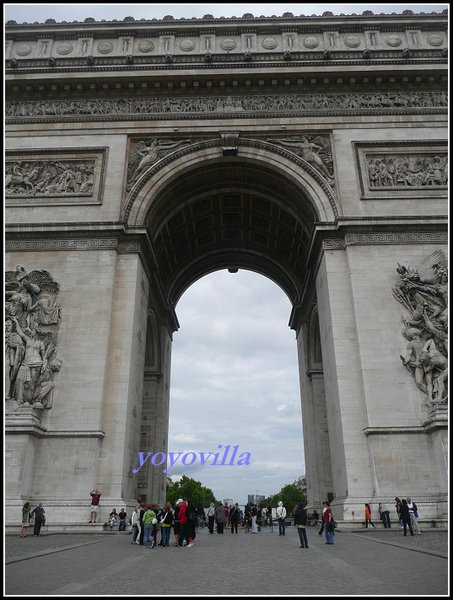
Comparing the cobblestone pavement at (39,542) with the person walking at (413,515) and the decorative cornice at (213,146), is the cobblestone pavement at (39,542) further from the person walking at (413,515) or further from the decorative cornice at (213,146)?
the decorative cornice at (213,146)

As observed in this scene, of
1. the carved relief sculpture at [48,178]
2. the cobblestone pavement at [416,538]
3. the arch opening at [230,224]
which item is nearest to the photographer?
the cobblestone pavement at [416,538]

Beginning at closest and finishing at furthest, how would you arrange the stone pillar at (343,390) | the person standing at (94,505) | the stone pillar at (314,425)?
the person standing at (94,505), the stone pillar at (343,390), the stone pillar at (314,425)

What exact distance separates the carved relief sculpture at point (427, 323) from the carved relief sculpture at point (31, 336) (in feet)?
42.7

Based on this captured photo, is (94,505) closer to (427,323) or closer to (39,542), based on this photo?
(39,542)

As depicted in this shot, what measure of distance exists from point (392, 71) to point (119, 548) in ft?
72.3

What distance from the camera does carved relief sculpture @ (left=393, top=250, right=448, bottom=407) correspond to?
16547 mm

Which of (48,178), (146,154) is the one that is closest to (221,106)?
(146,154)

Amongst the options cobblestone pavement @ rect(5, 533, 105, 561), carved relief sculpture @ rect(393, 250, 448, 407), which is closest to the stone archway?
carved relief sculpture @ rect(393, 250, 448, 407)

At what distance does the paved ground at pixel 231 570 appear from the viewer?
5.82 metres

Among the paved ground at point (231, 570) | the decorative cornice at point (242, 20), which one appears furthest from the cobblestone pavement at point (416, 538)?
the decorative cornice at point (242, 20)

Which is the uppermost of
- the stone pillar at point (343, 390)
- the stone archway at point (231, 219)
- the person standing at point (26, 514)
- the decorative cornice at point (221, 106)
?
the decorative cornice at point (221, 106)

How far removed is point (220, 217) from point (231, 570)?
21.2 m

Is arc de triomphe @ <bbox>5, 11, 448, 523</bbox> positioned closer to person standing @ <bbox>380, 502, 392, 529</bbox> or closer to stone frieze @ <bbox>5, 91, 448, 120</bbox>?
stone frieze @ <bbox>5, 91, 448, 120</bbox>

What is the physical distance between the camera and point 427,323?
56.9 feet
